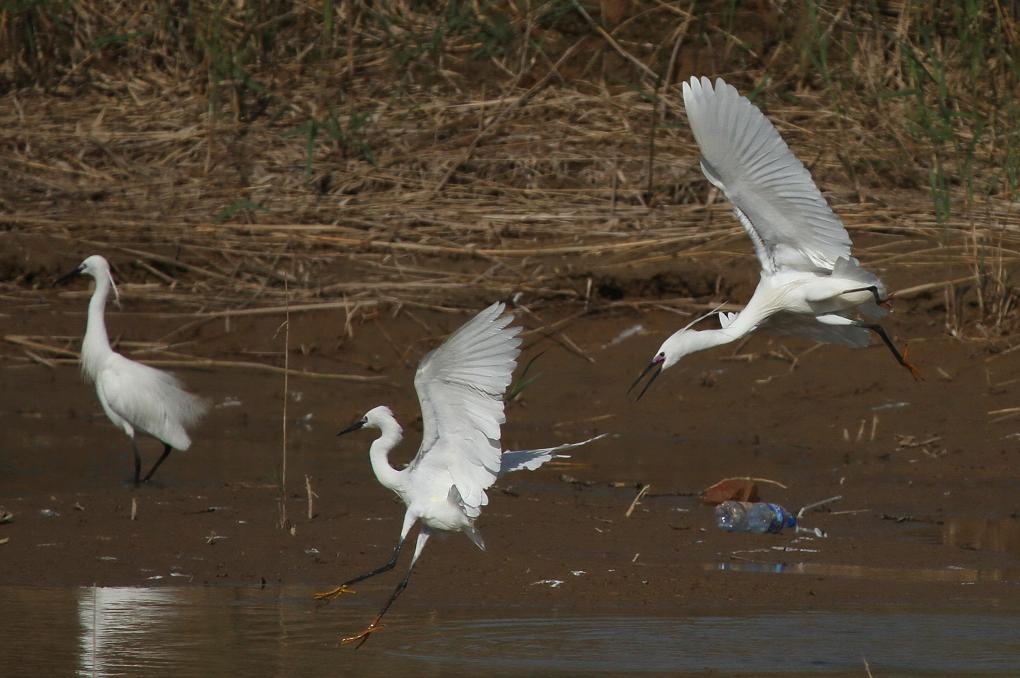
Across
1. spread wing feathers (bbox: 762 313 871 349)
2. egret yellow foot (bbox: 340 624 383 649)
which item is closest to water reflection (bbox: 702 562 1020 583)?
spread wing feathers (bbox: 762 313 871 349)

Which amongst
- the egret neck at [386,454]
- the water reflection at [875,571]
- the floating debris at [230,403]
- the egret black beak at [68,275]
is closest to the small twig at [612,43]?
the floating debris at [230,403]

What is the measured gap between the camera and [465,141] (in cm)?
1150

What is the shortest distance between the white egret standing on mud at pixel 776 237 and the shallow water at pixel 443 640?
99cm

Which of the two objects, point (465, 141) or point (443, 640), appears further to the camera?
point (465, 141)

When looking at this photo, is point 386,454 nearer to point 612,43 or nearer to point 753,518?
point 753,518

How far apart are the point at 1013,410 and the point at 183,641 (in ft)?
15.4

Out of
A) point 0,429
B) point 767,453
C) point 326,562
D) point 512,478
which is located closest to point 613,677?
point 326,562

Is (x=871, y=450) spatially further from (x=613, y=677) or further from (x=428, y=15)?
(x=428, y=15)

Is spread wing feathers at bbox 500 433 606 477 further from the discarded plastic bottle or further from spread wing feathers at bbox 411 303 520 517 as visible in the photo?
the discarded plastic bottle

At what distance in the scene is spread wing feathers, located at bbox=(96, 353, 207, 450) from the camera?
808 cm

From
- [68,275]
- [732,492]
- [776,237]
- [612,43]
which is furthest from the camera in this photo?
[612,43]

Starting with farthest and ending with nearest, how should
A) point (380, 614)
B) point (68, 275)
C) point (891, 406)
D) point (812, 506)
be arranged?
point (68, 275) → point (891, 406) → point (812, 506) → point (380, 614)

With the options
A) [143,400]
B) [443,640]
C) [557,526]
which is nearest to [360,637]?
[443,640]

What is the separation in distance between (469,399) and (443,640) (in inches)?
31.6
